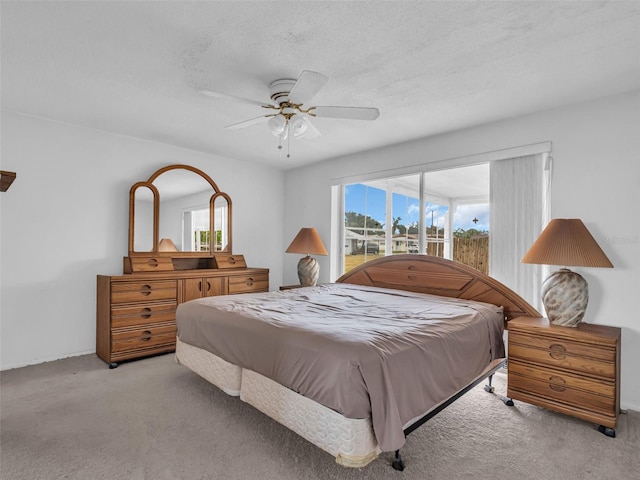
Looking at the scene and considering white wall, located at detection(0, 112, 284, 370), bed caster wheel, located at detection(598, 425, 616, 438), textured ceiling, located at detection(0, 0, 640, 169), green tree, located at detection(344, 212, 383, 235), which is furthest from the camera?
green tree, located at detection(344, 212, 383, 235)

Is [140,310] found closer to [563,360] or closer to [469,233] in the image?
[469,233]

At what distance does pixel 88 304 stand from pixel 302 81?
3.37 meters

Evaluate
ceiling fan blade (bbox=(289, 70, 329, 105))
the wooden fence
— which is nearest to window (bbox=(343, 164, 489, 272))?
the wooden fence

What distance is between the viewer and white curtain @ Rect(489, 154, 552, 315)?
3.11m

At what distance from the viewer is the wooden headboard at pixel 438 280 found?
3.02m

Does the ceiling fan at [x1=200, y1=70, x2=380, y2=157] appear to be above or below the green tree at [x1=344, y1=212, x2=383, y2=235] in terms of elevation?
above

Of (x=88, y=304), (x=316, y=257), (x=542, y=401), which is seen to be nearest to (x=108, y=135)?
(x=88, y=304)

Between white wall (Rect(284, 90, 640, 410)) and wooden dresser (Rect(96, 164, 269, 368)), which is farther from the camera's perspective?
wooden dresser (Rect(96, 164, 269, 368))

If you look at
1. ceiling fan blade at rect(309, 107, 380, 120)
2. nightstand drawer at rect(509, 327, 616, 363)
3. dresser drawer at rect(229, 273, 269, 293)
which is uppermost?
ceiling fan blade at rect(309, 107, 380, 120)

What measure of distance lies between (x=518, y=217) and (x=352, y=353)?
243 cm

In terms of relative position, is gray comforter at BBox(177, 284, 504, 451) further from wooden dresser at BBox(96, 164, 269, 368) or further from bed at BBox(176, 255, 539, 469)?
wooden dresser at BBox(96, 164, 269, 368)

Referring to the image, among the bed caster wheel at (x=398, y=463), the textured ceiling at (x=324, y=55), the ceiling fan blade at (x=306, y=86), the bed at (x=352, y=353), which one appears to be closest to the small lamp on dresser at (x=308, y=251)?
the bed at (x=352, y=353)

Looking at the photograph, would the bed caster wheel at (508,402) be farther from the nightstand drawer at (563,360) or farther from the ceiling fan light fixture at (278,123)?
the ceiling fan light fixture at (278,123)

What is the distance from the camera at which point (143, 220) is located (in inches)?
159
